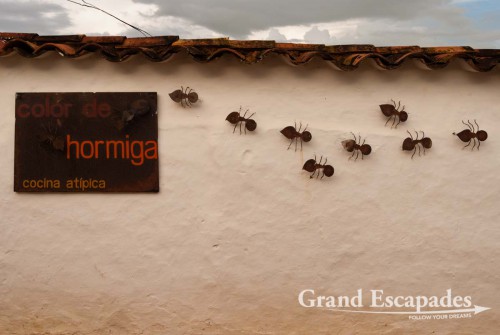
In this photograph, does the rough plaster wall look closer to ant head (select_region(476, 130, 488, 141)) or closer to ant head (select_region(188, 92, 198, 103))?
ant head (select_region(188, 92, 198, 103))

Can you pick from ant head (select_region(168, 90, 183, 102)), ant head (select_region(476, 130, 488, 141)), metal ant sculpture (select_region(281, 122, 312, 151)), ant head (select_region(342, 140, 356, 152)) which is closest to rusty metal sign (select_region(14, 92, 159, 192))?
ant head (select_region(168, 90, 183, 102))

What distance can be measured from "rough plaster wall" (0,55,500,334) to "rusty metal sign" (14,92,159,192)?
0.31ft

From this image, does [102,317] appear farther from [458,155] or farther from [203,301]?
[458,155]

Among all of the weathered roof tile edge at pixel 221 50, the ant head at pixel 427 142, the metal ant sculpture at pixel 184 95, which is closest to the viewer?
the weathered roof tile edge at pixel 221 50

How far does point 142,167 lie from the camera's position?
15.6ft

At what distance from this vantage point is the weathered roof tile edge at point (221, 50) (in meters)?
4.54

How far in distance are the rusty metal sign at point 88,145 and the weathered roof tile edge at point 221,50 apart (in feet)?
1.33

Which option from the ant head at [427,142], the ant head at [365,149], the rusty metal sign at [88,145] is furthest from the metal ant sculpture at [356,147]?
the rusty metal sign at [88,145]

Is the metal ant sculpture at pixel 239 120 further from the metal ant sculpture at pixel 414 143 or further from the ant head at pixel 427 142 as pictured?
the ant head at pixel 427 142

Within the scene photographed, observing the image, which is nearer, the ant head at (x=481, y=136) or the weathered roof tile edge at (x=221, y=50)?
the weathered roof tile edge at (x=221, y=50)

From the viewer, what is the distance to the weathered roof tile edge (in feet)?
14.9

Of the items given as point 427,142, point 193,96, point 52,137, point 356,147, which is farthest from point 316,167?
point 52,137

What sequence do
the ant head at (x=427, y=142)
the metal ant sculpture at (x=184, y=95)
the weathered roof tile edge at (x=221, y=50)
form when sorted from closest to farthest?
the weathered roof tile edge at (x=221, y=50), the metal ant sculpture at (x=184, y=95), the ant head at (x=427, y=142)

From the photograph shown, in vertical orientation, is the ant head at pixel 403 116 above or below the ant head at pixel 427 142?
above
